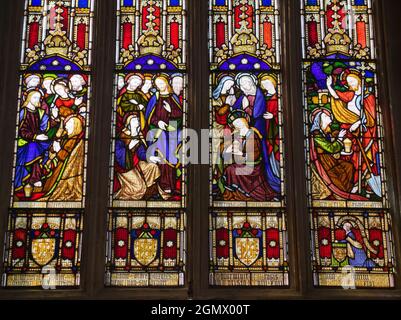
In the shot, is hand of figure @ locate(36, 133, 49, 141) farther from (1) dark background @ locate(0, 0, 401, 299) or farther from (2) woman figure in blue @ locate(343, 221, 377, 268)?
(2) woman figure in blue @ locate(343, 221, 377, 268)

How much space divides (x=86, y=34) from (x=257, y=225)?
2.41 metres

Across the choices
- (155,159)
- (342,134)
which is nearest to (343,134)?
(342,134)

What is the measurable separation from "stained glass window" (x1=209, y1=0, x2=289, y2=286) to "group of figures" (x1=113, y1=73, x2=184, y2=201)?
1.07 ft

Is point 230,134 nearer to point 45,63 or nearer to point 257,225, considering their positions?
point 257,225

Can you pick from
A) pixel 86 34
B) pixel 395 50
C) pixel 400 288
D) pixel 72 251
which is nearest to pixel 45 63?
pixel 86 34

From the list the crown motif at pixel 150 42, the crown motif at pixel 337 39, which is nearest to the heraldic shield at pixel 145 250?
the crown motif at pixel 150 42

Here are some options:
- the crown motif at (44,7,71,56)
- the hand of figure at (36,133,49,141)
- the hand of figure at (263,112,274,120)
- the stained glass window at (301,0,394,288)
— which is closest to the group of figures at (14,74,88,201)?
the hand of figure at (36,133,49,141)

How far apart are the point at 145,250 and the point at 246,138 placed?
4.46 ft

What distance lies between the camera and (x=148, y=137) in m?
6.80

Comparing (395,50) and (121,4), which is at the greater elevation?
(121,4)

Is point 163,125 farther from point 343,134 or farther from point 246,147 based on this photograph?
point 343,134

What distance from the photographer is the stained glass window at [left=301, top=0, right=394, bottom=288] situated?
21.2ft

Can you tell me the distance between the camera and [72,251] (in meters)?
6.43

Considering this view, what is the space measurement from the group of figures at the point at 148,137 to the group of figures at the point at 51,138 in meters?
0.35
